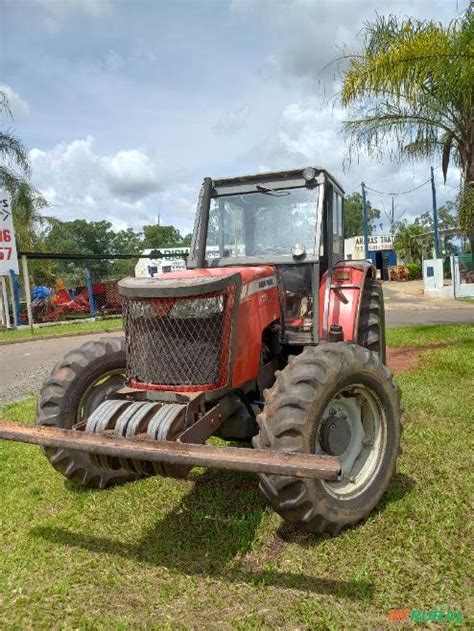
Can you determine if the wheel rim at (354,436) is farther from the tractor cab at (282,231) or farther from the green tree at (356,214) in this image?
→ the green tree at (356,214)

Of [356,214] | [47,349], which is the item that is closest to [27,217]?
[47,349]

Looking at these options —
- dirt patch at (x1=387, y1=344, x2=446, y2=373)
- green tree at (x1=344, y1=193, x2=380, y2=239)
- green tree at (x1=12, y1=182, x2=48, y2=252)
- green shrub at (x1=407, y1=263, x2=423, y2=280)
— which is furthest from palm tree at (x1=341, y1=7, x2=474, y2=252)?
green tree at (x1=344, y1=193, x2=380, y2=239)

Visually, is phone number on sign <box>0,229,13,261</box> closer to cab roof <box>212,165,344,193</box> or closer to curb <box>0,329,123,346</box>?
curb <box>0,329,123,346</box>

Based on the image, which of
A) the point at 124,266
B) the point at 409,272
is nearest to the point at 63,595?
the point at 409,272

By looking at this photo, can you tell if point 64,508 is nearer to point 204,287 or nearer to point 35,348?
point 204,287

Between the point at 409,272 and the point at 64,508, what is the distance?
134ft

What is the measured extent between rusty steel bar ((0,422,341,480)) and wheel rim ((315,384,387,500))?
31.6 inches

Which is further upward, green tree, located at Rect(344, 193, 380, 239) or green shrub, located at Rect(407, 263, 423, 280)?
green tree, located at Rect(344, 193, 380, 239)

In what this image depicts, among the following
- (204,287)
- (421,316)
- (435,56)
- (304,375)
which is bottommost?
(421,316)

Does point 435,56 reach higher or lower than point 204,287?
higher

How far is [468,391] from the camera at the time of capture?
20.8 ft

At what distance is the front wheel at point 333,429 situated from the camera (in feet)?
10.4

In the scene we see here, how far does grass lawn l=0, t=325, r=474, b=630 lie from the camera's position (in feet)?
8.98

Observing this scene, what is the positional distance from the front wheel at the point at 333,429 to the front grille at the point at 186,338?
43 cm
